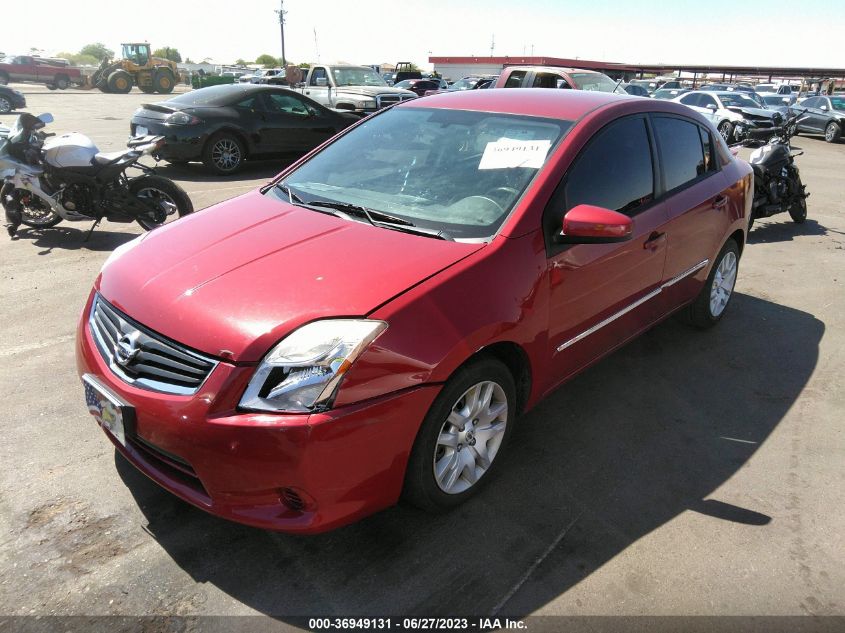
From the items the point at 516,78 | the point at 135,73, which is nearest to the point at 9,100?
the point at 135,73

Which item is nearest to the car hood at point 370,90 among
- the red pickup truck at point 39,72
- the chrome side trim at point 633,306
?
the chrome side trim at point 633,306

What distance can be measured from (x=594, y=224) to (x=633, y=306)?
1.02m

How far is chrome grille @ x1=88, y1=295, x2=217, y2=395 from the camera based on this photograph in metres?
2.31

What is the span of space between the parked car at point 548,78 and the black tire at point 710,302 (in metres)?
7.98

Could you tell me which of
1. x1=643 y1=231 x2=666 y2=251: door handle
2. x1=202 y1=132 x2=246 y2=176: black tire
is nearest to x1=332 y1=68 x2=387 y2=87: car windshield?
x1=202 y1=132 x2=246 y2=176: black tire

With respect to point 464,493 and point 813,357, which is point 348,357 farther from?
point 813,357

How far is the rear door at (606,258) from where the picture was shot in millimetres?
3070

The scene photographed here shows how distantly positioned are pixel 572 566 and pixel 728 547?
0.72m

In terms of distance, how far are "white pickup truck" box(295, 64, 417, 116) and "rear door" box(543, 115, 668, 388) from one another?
466 inches

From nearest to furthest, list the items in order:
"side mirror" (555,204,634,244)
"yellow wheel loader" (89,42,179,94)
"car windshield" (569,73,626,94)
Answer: "side mirror" (555,204,634,244)
"car windshield" (569,73,626,94)
"yellow wheel loader" (89,42,179,94)

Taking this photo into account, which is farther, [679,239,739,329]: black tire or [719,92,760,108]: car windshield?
[719,92,760,108]: car windshield

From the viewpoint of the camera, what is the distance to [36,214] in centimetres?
686

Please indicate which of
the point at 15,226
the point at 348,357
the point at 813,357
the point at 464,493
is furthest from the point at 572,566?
the point at 15,226

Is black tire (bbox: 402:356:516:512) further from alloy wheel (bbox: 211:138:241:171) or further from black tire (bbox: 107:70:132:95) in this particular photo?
black tire (bbox: 107:70:132:95)
